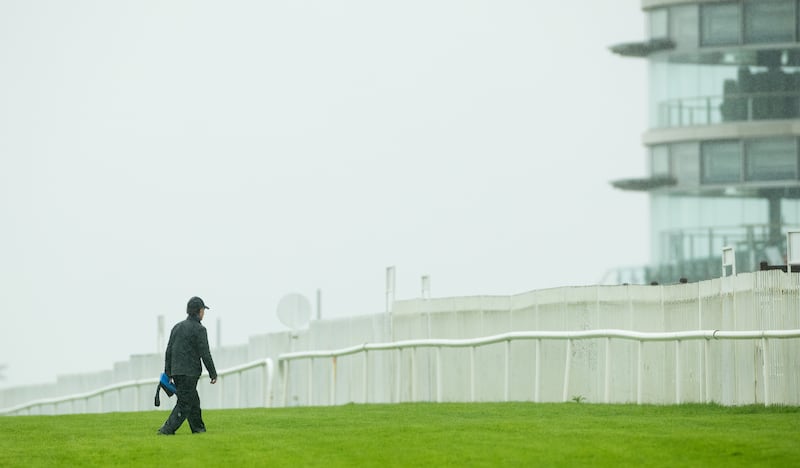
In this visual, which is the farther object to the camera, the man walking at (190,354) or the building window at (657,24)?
the building window at (657,24)

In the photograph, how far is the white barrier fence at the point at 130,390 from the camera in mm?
34188

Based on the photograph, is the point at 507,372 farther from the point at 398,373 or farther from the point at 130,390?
the point at 130,390

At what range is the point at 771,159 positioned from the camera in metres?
70.2

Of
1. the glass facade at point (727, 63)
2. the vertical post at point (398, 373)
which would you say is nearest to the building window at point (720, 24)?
the glass facade at point (727, 63)

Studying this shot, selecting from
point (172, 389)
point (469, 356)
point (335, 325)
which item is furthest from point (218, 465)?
point (335, 325)

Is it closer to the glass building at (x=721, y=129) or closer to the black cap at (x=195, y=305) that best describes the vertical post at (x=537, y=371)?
the black cap at (x=195, y=305)

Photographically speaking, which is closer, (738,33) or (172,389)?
(172,389)

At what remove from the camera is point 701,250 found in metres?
69.2

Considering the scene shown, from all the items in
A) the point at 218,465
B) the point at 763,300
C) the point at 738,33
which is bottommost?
the point at 218,465

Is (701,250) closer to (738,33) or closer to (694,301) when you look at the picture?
(738,33)

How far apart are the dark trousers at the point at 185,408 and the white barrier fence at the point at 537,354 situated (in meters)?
6.22

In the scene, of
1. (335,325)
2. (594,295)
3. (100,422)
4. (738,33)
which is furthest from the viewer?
(738,33)

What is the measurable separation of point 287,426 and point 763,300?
586 cm

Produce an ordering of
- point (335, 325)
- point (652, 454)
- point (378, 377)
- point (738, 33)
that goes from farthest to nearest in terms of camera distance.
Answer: point (738, 33), point (335, 325), point (378, 377), point (652, 454)
